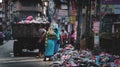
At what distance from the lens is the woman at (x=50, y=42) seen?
2162 cm

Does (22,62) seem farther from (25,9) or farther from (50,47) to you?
(25,9)

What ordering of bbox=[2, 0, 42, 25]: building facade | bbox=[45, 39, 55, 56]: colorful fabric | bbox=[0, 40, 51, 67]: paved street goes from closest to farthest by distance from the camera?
bbox=[0, 40, 51, 67]: paved street, bbox=[45, 39, 55, 56]: colorful fabric, bbox=[2, 0, 42, 25]: building facade

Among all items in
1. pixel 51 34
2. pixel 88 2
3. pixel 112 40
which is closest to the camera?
pixel 51 34

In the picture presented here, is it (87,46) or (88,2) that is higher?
(88,2)

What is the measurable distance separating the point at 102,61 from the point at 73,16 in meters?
21.6

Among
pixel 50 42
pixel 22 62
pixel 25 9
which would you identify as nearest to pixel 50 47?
pixel 50 42

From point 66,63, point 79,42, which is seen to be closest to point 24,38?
point 79,42

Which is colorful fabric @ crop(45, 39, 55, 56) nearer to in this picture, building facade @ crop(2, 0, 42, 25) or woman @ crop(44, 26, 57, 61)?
woman @ crop(44, 26, 57, 61)

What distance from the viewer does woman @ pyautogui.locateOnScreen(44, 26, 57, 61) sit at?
851 inches

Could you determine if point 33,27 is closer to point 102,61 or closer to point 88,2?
point 88,2

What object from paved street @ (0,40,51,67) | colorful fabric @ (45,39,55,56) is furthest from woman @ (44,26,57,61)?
paved street @ (0,40,51,67)

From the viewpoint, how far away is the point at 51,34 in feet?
70.8

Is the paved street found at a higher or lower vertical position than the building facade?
lower

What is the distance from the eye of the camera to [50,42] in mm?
21859
